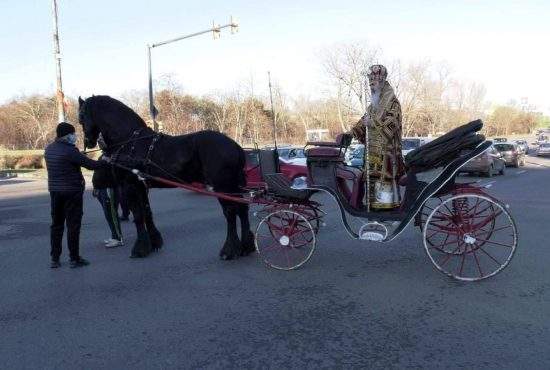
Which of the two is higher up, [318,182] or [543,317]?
[318,182]

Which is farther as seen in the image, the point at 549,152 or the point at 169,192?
the point at 549,152

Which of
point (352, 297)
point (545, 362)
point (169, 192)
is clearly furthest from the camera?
point (169, 192)

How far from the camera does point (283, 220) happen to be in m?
6.63

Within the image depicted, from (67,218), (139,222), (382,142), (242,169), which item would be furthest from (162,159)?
(382,142)

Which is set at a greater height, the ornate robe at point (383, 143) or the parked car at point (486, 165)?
the ornate robe at point (383, 143)

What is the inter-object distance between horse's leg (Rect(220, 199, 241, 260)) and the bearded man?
190 centimetres

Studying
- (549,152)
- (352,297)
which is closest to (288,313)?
(352,297)

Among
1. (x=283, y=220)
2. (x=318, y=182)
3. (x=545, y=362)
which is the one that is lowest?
(x=545, y=362)

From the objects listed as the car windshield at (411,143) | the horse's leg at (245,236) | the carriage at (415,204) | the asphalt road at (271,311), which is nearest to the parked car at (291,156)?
the car windshield at (411,143)

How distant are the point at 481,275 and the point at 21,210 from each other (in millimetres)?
11320

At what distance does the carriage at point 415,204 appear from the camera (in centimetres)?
575

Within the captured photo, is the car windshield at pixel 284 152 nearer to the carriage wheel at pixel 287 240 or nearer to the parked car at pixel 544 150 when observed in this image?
the carriage wheel at pixel 287 240

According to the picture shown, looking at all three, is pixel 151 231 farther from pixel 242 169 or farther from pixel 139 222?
pixel 242 169

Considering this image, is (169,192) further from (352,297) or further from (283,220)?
(352,297)
